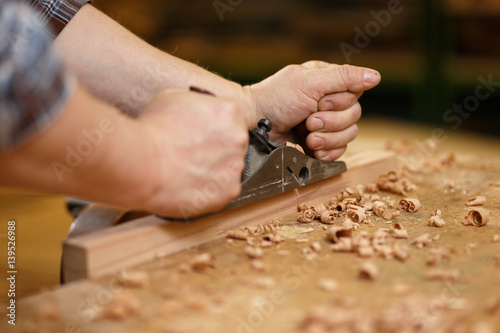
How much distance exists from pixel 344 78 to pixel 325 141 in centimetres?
17

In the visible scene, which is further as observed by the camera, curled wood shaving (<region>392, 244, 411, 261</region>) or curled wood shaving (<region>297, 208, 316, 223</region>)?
curled wood shaving (<region>297, 208, 316, 223</region>)

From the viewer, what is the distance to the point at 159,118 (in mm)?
1016

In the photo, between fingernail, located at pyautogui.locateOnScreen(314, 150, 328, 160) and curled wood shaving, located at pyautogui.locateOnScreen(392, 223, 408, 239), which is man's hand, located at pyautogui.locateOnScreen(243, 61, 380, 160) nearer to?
Answer: fingernail, located at pyautogui.locateOnScreen(314, 150, 328, 160)

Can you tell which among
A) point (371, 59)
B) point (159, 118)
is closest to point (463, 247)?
point (159, 118)

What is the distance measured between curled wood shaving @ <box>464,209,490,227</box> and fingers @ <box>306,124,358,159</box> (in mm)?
394

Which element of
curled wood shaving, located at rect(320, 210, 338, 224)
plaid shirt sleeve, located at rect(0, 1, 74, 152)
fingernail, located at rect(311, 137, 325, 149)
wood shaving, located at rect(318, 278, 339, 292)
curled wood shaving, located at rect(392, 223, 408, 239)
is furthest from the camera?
fingernail, located at rect(311, 137, 325, 149)

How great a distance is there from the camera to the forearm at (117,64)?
4.71 ft

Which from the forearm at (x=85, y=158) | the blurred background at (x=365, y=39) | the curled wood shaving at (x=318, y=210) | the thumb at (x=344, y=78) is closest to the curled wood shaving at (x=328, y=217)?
the curled wood shaving at (x=318, y=210)

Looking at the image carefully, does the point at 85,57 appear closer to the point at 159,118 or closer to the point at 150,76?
the point at 150,76

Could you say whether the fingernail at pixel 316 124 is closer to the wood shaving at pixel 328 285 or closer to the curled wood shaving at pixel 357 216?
the curled wood shaving at pixel 357 216

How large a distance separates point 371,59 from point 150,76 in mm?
3231

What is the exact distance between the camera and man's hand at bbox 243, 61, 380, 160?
1.44 metres

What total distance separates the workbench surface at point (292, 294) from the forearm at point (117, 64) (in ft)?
1.76

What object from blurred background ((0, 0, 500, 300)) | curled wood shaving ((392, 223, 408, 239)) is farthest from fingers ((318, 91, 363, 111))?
blurred background ((0, 0, 500, 300))
